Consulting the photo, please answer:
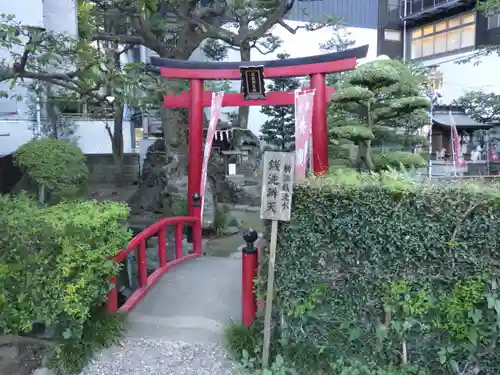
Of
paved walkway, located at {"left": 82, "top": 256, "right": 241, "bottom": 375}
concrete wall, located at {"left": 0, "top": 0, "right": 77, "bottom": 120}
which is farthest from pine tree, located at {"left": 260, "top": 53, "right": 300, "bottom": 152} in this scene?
paved walkway, located at {"left": 82, "top": 256, "right": 241, "bottom": 375}

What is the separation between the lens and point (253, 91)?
9117mm

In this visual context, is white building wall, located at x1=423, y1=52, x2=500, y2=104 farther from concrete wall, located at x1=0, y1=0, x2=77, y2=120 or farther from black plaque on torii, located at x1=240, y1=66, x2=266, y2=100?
concrete wall, located at x1=0, y1=0, x2=77, y2=120

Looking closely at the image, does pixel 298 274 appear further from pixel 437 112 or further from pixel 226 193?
pixel 437 112

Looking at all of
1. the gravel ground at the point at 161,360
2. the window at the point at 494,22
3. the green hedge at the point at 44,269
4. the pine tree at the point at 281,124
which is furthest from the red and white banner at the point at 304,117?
the window at the point at 494,22

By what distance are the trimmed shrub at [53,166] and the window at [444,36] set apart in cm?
2618

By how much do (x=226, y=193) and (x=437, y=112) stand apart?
18.9 meters

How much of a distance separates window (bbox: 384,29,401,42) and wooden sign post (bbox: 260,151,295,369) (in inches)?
1191

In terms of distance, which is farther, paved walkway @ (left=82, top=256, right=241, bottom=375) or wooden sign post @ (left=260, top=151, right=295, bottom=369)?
paved walkway @ (left=82, top=256, right=241, bottom=375)

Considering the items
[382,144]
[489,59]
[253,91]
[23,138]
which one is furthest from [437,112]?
[23,138]

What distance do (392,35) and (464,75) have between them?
19.7 ft

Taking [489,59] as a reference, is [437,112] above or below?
below

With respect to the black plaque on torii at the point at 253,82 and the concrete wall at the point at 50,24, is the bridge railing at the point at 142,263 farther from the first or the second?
the concrete wall at the point at 50,24

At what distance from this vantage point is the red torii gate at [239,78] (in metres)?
8.55

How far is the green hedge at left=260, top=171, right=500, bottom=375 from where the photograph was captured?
11.3 ft
